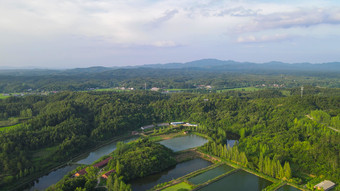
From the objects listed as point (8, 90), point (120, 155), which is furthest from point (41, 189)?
point (8, 90)

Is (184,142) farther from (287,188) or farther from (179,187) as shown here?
(287,188)

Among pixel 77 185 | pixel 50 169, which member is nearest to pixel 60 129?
pixel 50 169

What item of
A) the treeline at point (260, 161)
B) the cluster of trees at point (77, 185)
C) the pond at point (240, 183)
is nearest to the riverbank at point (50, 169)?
the cluster of trees at point (77, 185)

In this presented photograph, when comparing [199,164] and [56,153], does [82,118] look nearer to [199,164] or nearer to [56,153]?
[56,153]

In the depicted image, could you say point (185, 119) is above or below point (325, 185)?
above

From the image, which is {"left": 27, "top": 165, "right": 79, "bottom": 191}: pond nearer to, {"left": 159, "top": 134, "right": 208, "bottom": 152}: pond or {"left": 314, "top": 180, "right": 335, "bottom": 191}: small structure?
{"left": 159, "top": 134, "right": 208, "bottom": 152}: pond

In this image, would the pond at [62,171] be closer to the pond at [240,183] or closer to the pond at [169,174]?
the pond at [169,174]

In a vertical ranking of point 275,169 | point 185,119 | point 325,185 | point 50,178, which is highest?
point 275,169
